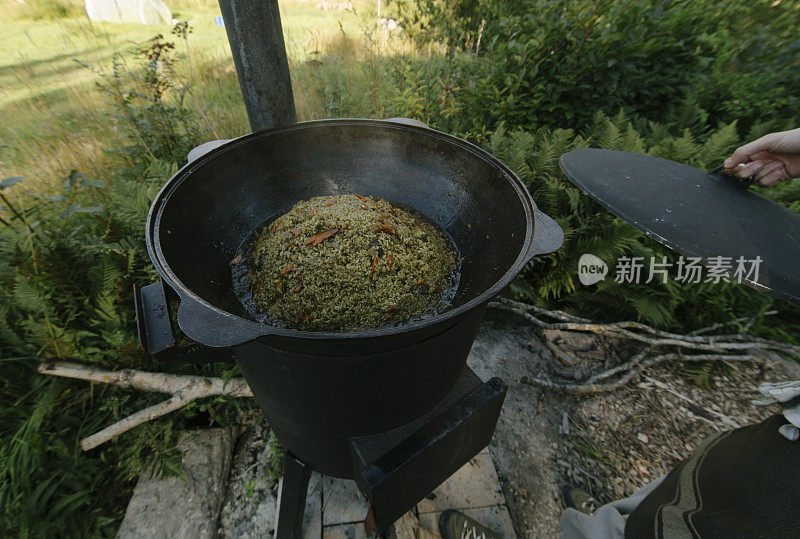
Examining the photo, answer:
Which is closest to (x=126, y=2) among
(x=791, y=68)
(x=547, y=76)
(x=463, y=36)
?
(x=463, y=36)

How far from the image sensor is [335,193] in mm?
2166

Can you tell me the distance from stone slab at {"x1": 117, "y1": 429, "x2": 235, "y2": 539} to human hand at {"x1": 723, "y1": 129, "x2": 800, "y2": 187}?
10.2 ft

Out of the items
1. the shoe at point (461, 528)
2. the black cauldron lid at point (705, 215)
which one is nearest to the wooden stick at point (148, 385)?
the shoe at point (461, 528)

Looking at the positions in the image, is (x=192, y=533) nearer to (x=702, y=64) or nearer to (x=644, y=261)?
(x=644, y=261)

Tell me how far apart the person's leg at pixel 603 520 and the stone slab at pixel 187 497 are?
1989 mm

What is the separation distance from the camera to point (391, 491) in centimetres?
137

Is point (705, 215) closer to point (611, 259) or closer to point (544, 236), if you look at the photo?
point (544, 236)

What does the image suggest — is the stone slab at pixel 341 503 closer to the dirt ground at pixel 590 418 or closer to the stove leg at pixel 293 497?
the stove leg at pixel 293 497

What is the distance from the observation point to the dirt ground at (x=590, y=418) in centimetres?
228

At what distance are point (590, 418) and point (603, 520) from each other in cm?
107

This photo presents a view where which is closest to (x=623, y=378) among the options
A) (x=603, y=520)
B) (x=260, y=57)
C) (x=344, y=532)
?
(x=603, y=520)

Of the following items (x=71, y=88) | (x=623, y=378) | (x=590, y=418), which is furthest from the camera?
(x=71, y=88)

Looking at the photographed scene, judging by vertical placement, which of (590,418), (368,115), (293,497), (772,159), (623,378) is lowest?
(590,418)

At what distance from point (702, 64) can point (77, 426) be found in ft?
22.1
